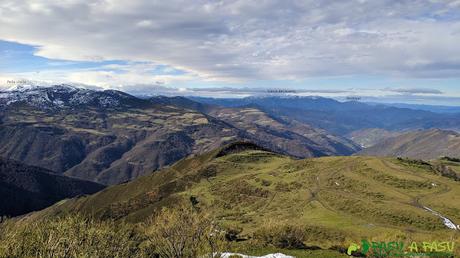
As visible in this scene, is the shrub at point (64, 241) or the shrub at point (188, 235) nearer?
the shrub at point (64, 241)

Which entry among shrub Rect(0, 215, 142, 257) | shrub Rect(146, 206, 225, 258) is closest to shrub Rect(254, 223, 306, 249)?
shrub Rect(146, 206, 225, 258)

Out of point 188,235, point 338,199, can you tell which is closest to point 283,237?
point 188,235

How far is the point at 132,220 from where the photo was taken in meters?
189

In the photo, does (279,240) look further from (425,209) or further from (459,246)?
(425,209)

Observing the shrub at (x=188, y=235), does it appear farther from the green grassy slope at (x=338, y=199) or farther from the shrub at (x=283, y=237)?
the green grassy slope at (x=338, y=199)

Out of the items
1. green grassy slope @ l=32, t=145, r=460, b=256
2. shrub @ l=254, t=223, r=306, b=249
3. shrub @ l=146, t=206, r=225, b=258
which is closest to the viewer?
shrub @ l=146, t=206, r=225, b=258

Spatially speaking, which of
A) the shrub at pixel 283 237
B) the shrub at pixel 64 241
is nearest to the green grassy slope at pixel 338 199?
the shrub at pixel 283 237

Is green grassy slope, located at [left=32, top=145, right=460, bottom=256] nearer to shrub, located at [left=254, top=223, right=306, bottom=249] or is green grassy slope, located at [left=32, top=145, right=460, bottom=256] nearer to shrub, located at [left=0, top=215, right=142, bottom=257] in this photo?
shrub, located at [left=254, top=223, right=306, bottom=249]

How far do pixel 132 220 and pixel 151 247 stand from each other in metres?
128

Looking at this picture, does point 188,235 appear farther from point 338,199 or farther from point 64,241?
point 338,199

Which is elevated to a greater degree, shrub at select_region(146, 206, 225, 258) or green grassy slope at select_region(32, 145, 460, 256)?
shrub at select_region(146, 206, 225, 258)

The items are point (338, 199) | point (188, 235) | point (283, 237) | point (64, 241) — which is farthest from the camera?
point (338, 199)

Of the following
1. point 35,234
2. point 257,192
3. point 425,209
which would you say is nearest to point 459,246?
point 35,234

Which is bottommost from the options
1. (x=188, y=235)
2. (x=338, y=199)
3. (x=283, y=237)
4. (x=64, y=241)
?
(x=338, y=199)
